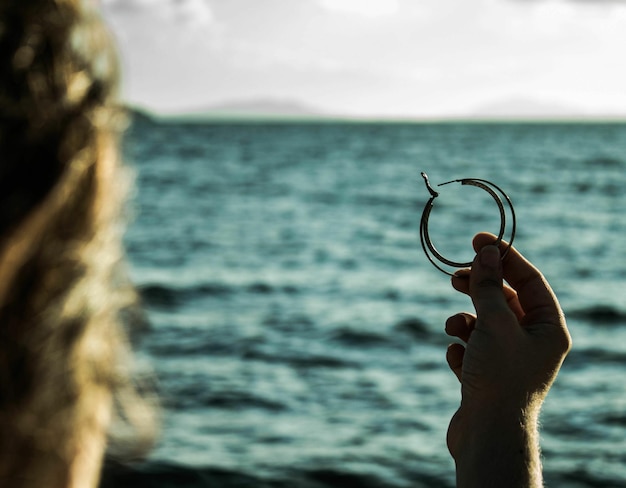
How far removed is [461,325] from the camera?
2.77 m

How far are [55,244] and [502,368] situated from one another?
6.36 feet

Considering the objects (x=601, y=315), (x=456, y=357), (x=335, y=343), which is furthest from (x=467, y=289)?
(x=601, y=315)

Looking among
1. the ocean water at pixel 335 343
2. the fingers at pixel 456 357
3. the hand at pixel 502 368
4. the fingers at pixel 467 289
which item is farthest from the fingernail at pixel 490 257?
the ocean water at pixel 335 343

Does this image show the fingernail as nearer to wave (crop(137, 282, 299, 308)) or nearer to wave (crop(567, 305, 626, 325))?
wave (crop(567, 305, 626, 325))

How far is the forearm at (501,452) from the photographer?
90.4 inches

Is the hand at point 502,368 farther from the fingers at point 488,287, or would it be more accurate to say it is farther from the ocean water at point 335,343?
the ocean water at point 335,343

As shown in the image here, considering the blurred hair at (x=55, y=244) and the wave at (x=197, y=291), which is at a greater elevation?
the wave at (x=197, y=291)

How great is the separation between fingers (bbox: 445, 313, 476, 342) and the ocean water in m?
1.44

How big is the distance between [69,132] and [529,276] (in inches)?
84.7

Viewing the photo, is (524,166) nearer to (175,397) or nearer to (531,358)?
(175,397)

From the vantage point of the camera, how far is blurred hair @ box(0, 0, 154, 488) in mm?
782

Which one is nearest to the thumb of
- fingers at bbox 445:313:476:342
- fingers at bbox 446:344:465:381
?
fingers at bbox 445:313:476:342

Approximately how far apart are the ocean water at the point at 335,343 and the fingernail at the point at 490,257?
4.72ft

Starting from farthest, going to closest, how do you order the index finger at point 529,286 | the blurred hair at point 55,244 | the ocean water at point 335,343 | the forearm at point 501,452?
the ocean water at point 335,343
the index finger at point 529,286
the forearm at point 501,452
the blurred hair at point 55,244
